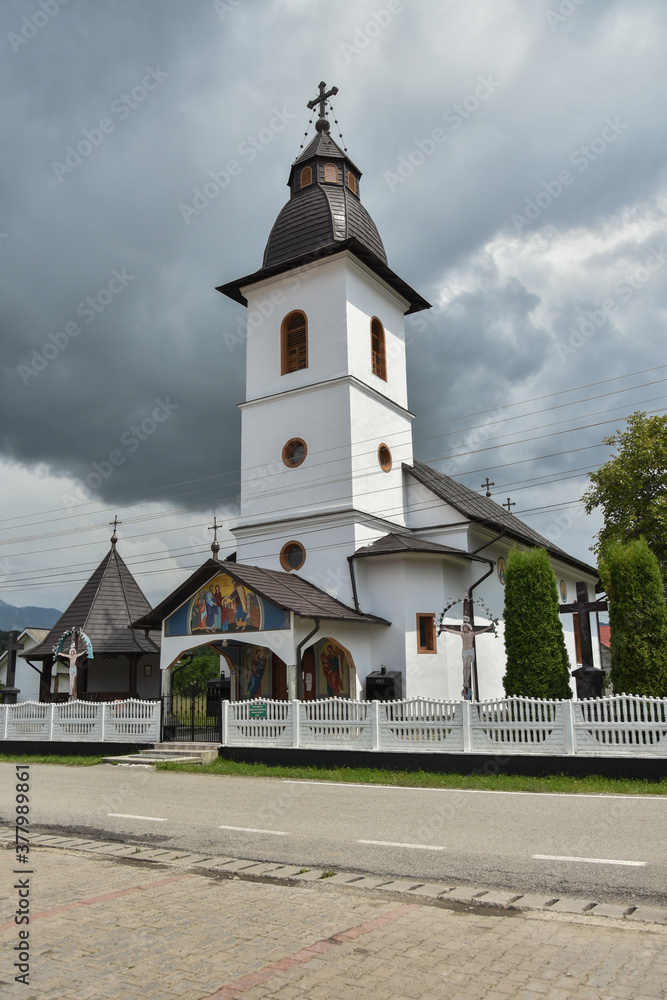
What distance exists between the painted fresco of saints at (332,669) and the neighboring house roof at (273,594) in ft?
4.42

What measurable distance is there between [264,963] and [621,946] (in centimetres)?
212

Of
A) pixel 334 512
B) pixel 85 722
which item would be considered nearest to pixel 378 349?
pixel 334 512

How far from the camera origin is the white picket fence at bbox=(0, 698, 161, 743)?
57.3 ft

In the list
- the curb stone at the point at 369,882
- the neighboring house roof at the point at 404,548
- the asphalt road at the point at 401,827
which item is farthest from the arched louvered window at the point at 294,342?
the curb stone at the point at 369,882

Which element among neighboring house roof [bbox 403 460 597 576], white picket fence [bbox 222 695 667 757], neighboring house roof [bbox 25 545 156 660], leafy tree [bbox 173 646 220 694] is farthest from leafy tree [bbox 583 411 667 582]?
leafy tree [bbox 173 646 220 694]

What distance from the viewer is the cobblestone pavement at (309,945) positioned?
3859 mm

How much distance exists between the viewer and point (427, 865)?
21.6 ft

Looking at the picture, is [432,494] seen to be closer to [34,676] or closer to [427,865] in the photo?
[427,865]

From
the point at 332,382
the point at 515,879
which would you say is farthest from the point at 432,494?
the point at 515,879

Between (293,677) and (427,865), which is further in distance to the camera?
(293,677)

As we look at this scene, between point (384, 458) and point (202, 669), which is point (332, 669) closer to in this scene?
point (384, 458)

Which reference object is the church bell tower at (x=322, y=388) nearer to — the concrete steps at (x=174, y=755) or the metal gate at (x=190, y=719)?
the metal gate at (x=190, y=719)

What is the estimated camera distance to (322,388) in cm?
2148

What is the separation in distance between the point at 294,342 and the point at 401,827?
16.9 m
